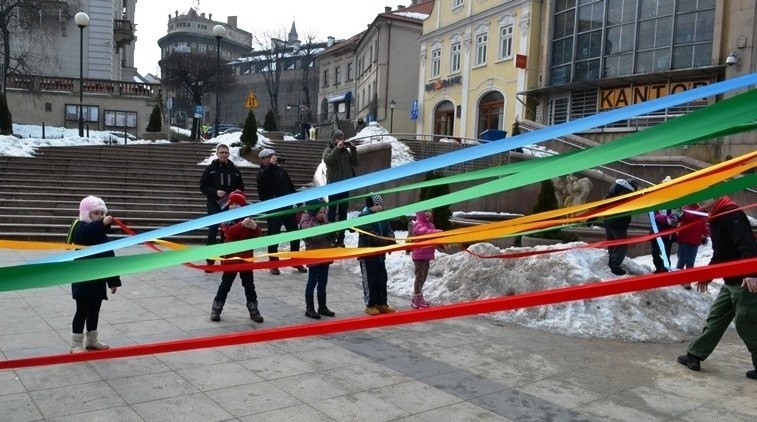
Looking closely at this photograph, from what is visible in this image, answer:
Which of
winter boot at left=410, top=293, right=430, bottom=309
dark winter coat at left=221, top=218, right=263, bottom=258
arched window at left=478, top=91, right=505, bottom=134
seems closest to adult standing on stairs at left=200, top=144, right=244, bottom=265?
dark winter coat at left=221, top=218, right=263, bottom=258

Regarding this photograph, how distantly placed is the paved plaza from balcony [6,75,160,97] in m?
34.8

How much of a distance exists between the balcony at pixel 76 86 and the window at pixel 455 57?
18.7 meters

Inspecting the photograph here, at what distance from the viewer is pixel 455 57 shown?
36.4m

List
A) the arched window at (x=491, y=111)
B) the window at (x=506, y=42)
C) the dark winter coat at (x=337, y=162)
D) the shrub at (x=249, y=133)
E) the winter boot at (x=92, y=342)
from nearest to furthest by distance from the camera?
the winter boot at (x=92, y=342) → the dark winter coat at (x=337, y=162) → the shrub at (x=249, y=133) → the window at (x=506, y=42) → the arched window at (x=491, y=111)

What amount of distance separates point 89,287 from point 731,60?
2205 cm

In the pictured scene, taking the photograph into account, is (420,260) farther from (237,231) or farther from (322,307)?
(237,231)

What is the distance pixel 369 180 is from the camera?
8.94 ft

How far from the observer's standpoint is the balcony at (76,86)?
3744 cm

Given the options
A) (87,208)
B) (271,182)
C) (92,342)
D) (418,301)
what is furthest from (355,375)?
(271,182)

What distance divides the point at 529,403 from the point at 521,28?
28705mm

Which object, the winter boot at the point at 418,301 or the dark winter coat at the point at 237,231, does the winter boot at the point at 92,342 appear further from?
the winter boot at the point at 418,301

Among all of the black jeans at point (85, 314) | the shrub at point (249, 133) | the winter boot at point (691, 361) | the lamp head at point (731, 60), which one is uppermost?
the lamp head at point (731, 60)

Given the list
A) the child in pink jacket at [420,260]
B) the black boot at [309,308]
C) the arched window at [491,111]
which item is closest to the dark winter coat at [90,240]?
the black boot at [309,308]

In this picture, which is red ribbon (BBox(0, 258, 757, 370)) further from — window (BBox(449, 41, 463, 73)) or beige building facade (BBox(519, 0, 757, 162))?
window (BBox(449, 41, 463, 73))
